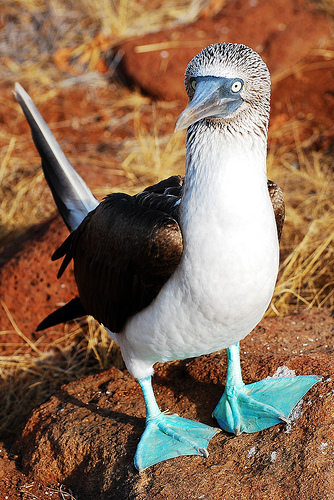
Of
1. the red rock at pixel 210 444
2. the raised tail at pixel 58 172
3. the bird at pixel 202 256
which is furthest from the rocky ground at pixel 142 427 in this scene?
the raised tail at pixel 58 172

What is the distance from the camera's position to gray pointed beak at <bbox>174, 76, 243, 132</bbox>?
2.08 meters

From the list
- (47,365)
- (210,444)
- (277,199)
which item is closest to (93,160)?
(47,365)

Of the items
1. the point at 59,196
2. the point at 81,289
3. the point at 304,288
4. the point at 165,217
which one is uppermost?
the point at 165,217

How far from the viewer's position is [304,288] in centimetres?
427

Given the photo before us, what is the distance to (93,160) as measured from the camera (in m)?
5.92

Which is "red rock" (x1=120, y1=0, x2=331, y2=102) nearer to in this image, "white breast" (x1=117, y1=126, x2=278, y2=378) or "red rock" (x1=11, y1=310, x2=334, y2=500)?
"red rock" (x1=11, y1=310, x2=334, y2=500)

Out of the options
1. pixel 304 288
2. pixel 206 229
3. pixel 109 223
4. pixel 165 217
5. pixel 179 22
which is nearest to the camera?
pixel 206 229

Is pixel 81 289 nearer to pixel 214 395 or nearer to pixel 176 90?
pixel 214 395

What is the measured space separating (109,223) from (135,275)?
303 mm

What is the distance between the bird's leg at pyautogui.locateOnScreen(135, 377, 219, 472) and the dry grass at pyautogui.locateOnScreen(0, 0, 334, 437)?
3.42 ft

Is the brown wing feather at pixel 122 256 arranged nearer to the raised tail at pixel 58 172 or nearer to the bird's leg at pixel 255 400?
the raised tail at pixel 58 172

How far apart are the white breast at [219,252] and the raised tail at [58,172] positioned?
1127 mm

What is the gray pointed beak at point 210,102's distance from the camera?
2082 mm

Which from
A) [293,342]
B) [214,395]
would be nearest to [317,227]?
[293,342]
